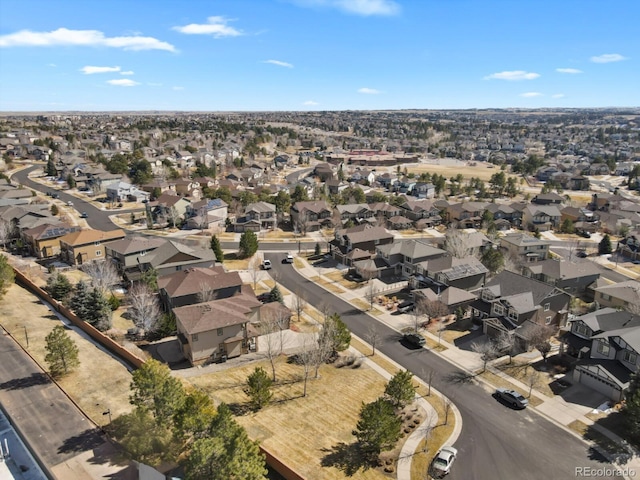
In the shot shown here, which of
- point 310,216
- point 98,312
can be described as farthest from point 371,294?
point 310,216

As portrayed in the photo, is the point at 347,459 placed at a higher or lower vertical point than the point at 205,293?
lower

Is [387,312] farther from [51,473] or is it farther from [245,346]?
[51,473]

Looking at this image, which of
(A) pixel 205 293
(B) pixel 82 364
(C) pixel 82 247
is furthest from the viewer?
(C) pixel 82 247

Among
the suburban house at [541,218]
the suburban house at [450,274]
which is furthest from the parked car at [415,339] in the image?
the suburban house at [541,218]

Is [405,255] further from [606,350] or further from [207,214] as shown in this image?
[207,214]

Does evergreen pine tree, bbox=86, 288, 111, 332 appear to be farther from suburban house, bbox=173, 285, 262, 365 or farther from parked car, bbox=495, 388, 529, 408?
parked car, bbox=495, 388, 529, 408

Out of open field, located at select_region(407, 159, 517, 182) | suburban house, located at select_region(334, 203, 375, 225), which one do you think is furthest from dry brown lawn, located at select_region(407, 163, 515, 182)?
suburban house, located at select_region(334, 203, 375, 225)

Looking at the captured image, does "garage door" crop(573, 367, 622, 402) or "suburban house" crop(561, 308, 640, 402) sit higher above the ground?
"suburban house" crop(561, 308, 640, 402)
